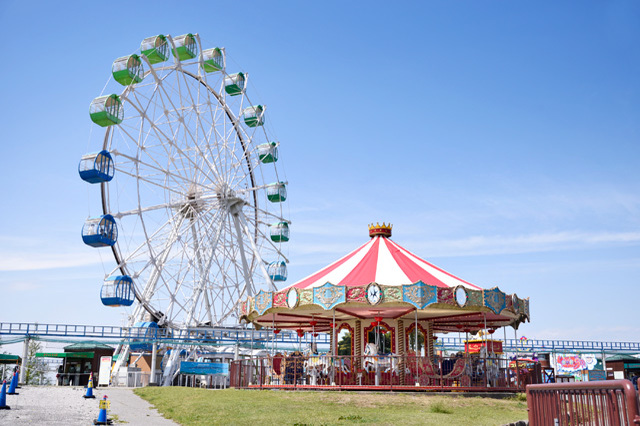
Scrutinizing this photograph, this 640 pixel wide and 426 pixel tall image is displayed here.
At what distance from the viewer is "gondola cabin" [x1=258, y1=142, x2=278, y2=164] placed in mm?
34875

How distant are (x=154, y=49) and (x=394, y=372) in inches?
724

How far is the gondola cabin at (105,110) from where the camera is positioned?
25281 millimetres

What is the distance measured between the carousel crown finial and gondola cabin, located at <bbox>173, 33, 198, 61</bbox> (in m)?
13.6

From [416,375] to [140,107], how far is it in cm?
1800

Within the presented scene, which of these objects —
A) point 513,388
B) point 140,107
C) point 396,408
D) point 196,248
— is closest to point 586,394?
point 396,408

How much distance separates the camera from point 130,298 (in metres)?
28.8

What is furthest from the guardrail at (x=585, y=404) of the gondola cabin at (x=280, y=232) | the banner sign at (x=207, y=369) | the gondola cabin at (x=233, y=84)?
the gondola cabin at (x=280, y=232)

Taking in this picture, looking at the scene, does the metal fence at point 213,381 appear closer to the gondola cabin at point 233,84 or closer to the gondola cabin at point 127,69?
the gondola cabin at point 127,69

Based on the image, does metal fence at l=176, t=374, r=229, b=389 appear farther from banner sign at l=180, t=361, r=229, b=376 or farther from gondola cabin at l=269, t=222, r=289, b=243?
gondola cabin at l=269, t=222, r=289, b=243

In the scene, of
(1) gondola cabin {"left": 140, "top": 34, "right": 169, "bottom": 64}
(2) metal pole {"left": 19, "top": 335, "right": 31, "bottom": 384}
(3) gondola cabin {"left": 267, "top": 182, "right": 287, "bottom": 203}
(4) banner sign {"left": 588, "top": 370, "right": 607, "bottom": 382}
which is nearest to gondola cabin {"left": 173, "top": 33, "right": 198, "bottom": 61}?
(1) gondola cabin {"left": 140, "top": 34, "right": 169, "bottom": 64}

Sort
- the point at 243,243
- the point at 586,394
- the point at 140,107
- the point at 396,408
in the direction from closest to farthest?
the point at 586,394
the point at 396,408
the point at 140,107
the point at 243,243

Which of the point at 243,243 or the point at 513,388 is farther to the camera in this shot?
the point at 243,243

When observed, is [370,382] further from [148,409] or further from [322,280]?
[148,409]

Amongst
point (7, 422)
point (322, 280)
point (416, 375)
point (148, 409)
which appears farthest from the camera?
point (322, 280)
